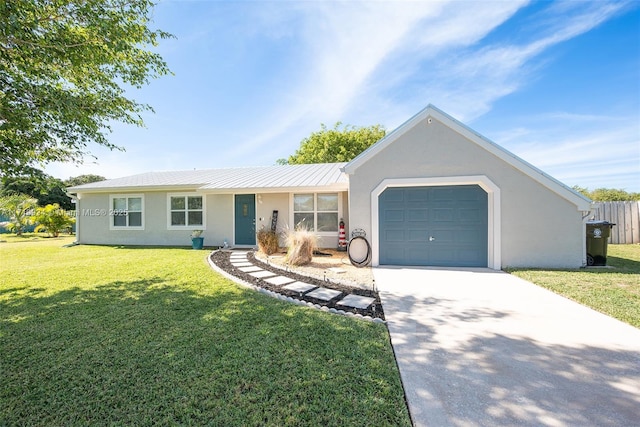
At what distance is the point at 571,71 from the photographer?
8.48 m

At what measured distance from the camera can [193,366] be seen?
2748mm

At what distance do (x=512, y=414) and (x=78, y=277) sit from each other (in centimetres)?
918

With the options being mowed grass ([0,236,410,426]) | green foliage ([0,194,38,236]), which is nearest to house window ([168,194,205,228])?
mowed grass ([0,236,410,426])

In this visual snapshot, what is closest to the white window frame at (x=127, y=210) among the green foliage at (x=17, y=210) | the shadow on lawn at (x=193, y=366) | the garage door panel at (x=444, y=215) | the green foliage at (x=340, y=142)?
the shadow on lawn at (x=193, y=366)

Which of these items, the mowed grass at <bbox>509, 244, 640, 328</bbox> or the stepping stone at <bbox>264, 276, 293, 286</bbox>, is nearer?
the mowed grass at <bbox>509, 244, 640, 328</bbox>

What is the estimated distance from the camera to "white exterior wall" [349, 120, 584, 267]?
698 centimetres

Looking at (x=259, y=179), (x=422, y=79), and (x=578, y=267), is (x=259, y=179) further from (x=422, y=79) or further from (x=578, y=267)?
(x=578, y=267)

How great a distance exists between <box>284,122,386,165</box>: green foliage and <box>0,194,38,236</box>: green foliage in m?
24.0

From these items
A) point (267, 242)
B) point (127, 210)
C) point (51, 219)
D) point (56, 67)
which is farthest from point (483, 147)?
point (51, 219)

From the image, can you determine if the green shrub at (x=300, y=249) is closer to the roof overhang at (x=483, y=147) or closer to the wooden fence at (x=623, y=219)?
the roof overhang at (x=483, y=147)

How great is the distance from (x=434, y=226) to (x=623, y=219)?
11696 mm

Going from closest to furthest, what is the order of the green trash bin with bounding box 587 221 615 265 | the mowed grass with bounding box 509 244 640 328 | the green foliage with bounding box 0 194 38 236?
the mowed grass with bounding box 509 244 640 328
the green trash bin with bounding box 587 221 615 265
the green foliage with bounding box 0 194 38 236

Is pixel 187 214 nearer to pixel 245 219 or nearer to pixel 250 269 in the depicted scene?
pixel 245 219

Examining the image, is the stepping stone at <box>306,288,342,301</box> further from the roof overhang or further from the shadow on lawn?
the roof overhang
